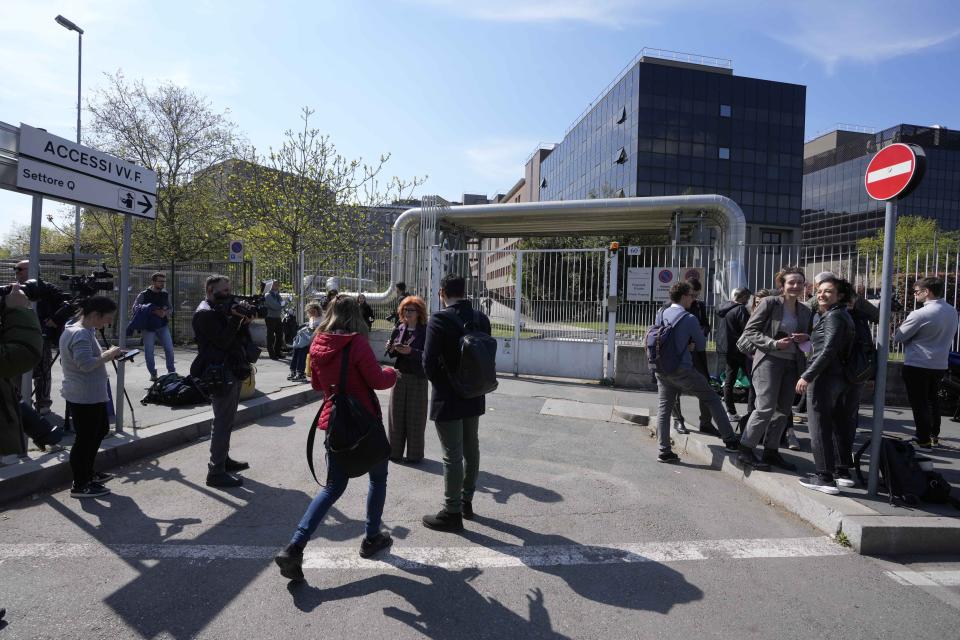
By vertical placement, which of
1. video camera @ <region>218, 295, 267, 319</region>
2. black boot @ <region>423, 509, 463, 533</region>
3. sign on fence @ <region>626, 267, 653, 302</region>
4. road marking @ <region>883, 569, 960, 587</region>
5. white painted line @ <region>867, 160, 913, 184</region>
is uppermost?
white painted line @ <region>867, 160, 913, 184</region>

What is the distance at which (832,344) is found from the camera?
14.5 feet

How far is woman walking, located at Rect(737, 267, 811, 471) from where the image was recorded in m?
4.97

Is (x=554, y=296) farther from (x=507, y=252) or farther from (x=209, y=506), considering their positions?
(x=209, y=506)

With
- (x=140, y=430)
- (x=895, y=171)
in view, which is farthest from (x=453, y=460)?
(x=895, y=171)

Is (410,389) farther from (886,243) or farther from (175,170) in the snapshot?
(175,170)

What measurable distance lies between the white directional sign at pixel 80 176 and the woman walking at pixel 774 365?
644cm

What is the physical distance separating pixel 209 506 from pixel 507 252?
26.8 feet

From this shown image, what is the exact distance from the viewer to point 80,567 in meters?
3.32

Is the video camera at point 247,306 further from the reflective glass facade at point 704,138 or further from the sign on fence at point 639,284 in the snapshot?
the reflective glass facade at point 704,138

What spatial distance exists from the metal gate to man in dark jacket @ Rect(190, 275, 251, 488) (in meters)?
7.03

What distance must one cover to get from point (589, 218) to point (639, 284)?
9.38ft

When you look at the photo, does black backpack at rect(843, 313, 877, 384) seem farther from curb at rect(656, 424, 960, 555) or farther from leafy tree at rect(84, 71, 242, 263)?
leafy tree at rect(84, 71, 242, 263)

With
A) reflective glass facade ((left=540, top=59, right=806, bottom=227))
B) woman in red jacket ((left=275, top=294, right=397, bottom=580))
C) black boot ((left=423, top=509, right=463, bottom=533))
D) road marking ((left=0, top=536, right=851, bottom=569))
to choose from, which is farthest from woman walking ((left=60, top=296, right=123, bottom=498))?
reflective glass facade ((left=540, top=59, right=806, bottom=227))

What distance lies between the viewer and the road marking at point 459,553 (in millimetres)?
3451
